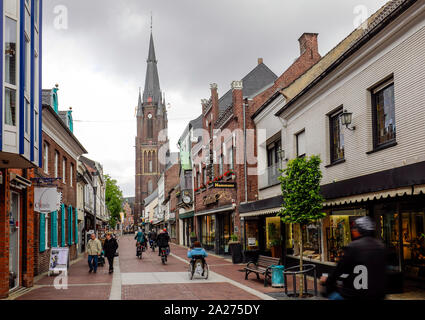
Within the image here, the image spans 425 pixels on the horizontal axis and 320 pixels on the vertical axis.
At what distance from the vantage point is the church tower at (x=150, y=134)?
11419 centimetres

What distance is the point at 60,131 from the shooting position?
21.0 metres

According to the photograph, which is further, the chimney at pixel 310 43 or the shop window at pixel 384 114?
the chimney at pixel 310 43

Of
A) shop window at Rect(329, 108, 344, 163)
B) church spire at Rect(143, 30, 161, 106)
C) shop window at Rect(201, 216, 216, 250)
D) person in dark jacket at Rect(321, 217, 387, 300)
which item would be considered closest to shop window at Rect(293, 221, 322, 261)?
shop window at Rect(329, 108, 344, 163)

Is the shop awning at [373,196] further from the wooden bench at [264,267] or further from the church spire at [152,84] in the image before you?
the church spire at [152,84]

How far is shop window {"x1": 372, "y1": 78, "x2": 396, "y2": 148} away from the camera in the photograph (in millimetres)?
11305

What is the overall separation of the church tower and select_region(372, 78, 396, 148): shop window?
98783 millimetres

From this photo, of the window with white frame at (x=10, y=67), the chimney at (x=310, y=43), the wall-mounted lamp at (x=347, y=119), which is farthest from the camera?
the chimney at (x=310, y=43)

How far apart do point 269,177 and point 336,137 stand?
6.43 m

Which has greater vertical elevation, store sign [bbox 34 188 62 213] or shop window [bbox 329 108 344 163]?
shop window [bbox 329 108 344 163]

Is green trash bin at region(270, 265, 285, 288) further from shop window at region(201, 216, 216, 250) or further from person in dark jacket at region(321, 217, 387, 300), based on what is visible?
shop window at region(201, 216, 216, 250)

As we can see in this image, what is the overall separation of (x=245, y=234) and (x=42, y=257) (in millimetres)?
8980

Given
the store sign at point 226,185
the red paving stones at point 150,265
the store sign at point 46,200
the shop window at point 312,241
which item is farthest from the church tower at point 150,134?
the store sign at point 46,200

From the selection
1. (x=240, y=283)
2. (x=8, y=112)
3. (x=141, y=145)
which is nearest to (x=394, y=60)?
(x=240, y=283)

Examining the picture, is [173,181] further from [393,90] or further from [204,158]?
[393,90]
